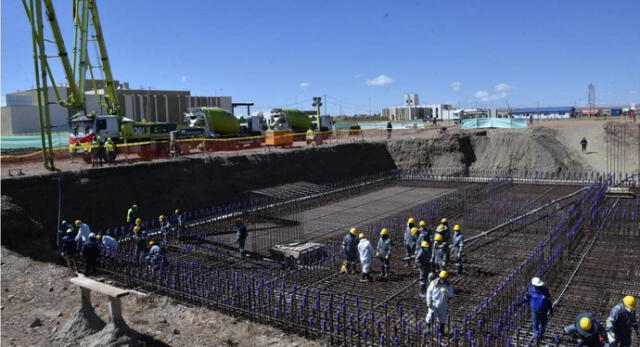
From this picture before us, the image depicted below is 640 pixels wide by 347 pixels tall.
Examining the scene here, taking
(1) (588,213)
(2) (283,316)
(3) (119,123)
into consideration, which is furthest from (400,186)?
(2) (283,316)

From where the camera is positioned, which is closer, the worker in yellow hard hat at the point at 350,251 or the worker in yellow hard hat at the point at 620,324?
the worker in yellow hard hat at the point at 620,324

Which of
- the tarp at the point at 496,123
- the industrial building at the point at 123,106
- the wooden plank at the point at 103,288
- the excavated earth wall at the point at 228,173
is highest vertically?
the industrial building at the point at 123,106

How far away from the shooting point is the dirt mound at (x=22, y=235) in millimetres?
12562

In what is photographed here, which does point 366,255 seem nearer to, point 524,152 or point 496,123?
point 524,152

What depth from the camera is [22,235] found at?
1330cm

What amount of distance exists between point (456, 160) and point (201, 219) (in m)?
20.0

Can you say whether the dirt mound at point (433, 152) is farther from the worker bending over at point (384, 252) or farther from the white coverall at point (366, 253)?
the white coverall at point (366, 253)

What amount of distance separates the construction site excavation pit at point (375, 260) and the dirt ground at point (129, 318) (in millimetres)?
440

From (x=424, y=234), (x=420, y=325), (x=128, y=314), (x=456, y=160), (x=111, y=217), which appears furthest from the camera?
(x=456, y=160)

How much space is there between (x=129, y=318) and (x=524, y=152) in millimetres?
28838

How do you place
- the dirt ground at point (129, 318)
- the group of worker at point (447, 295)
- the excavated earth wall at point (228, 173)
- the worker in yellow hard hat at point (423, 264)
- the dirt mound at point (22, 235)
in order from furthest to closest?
the excavated earth wall at point (228, 173), the dirt mound at point (22, 235), the worker in yellow hard hat at point (423, 264), the dirt ground at point (129, 318), the group of worker at point (447, 295)

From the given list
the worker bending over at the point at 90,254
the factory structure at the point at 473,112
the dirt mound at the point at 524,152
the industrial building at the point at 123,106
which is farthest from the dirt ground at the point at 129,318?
the factory structure at the point at 473,112

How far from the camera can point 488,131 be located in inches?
1352

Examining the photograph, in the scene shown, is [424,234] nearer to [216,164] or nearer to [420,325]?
[420,325]
